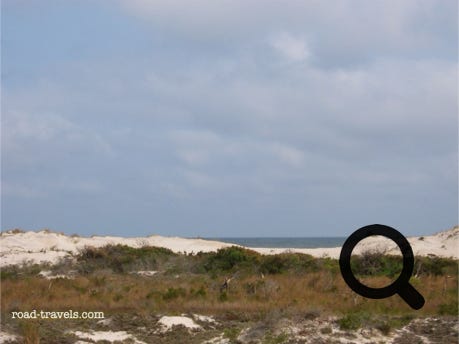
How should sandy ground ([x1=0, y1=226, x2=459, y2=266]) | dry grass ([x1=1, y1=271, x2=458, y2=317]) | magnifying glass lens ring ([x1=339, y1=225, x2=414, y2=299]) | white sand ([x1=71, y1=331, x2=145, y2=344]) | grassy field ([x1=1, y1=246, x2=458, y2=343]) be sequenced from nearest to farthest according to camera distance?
1. magnifying glass lens ring ([x1=339, y1=225, x2=414, y2=299])
2. white sand ([x1=71, y1=331, x2=145, y2=344])
3. grassy field ([x1=1, y1=246, x2=458, y2=343])
4. dry grass ([x1=1, y1=271, x2=458, y2=317])
5. sandy ground ([x1=0, y1=226, x2=459, y2=266])

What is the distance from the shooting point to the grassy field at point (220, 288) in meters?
17.3

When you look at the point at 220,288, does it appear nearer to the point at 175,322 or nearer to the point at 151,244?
the point at 175,322

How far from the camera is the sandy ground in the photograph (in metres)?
32.9

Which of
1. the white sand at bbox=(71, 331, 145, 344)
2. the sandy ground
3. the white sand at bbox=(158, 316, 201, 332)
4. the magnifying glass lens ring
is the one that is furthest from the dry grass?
the magnifying glass lens ring

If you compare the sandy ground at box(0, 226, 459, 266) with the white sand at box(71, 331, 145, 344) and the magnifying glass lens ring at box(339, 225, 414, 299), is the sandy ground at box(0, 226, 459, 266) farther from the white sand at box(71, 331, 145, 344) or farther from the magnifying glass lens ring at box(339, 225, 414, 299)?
the magnifying glass lens ring at box(339, 225, 414, 299)

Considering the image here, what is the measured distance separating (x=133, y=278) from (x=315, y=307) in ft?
34.4

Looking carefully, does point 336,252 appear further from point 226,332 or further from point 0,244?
point 226,332

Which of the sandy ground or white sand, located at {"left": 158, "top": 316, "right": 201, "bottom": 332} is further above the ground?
the sandy ground

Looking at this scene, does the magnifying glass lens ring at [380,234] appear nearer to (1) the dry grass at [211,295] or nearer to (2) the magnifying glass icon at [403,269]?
(2) the magnifying glass icon at [403,269]

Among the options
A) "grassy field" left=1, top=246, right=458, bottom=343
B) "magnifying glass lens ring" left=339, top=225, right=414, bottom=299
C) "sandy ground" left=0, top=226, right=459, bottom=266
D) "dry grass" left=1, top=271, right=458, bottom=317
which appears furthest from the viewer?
"sandy ground" left=0, top=226, right=459, bottom=266

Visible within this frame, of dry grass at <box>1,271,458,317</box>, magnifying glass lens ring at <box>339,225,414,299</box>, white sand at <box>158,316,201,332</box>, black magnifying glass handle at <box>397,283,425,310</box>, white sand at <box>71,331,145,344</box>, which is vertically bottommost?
white sand at <box>71,331,145,344</box>

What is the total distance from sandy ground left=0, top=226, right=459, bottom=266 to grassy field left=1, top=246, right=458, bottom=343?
143 inches

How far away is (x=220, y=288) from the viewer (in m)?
21.4

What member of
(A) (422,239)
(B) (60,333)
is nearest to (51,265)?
(B) (60,333)
